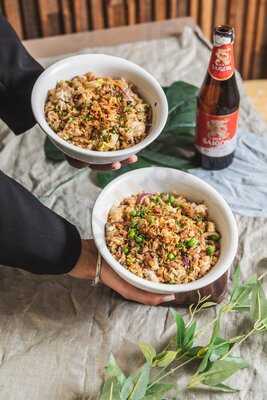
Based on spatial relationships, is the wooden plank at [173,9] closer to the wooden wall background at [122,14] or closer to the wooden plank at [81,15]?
the wooden wall background at [122,14]

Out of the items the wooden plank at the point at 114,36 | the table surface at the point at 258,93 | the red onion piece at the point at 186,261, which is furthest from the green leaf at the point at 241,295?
the wooden plank at the point at 114,36

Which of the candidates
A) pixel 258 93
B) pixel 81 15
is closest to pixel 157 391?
pixel 258 93

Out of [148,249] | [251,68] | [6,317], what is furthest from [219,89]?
[251,68]

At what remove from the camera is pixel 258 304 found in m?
1.08

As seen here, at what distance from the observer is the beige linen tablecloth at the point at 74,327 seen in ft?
3.38

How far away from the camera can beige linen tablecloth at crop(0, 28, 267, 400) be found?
3.38 ft

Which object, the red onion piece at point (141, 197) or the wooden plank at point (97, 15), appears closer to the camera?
the red onion piece at point (141, 197)

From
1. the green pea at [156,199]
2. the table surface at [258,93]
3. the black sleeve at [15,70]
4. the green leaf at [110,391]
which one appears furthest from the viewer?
the table surface at [258,93]

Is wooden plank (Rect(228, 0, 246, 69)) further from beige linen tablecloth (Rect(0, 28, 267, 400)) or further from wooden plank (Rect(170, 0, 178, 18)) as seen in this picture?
beige linen tablecloth (Rect(0, 28, 267, 400))

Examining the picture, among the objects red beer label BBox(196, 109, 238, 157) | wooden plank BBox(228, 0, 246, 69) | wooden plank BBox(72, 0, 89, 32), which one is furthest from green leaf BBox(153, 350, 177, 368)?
wooden plank BBox(228, 0, 246, 69)

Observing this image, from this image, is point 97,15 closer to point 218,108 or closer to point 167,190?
point 218,108

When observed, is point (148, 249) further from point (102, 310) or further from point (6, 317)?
point (6, 317)

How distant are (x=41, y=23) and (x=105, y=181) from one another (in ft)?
2.72

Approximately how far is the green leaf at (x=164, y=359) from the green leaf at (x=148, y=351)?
0.05 ft
